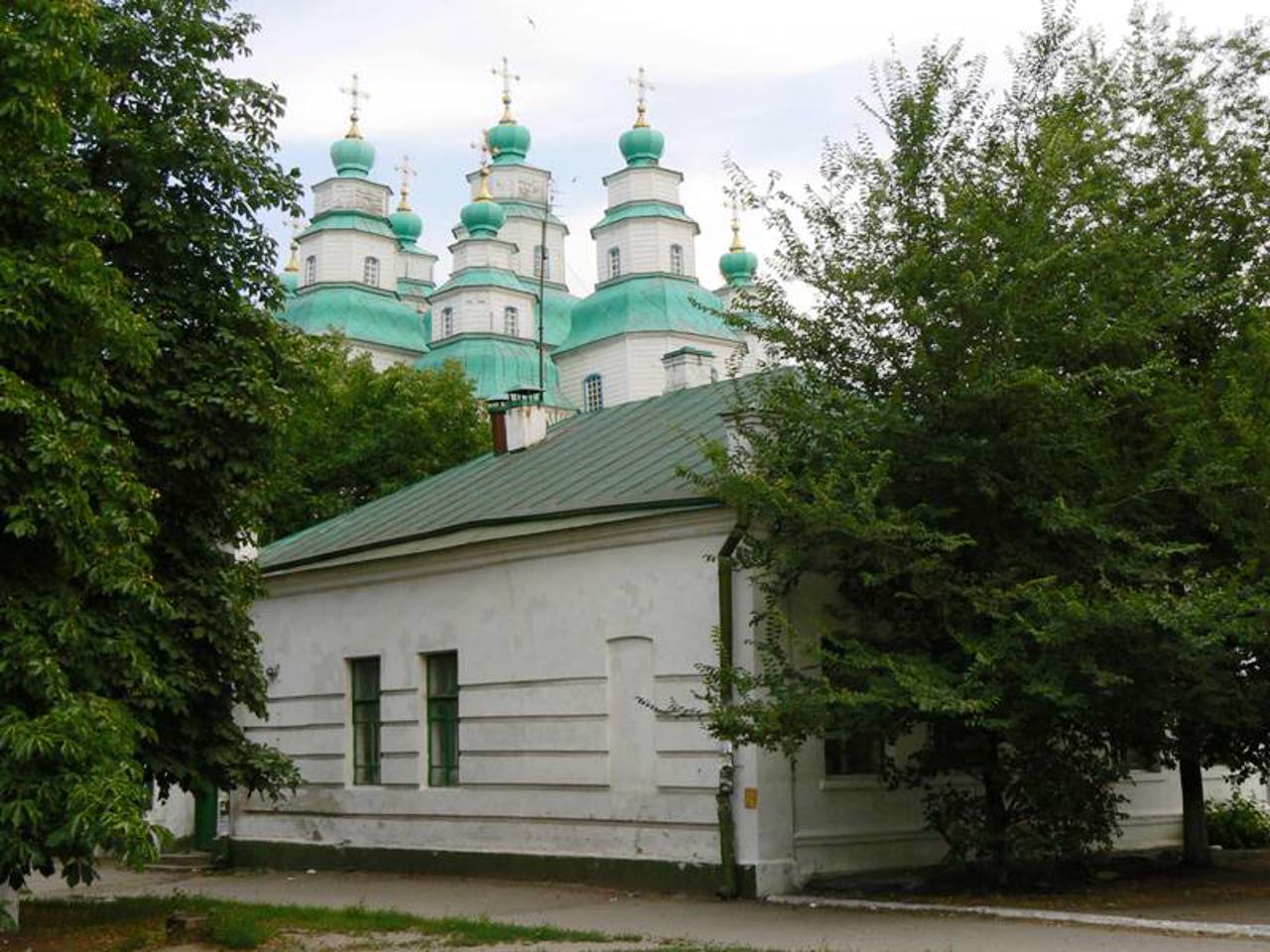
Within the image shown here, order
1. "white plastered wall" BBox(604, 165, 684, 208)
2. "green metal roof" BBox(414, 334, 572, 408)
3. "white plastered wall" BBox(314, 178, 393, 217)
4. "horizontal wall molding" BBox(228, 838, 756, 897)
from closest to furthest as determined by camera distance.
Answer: "horizontal wall molding" BBox(228, 838, 756, 897), "green metal roof" BBox(414, 334, 572, 408), "white plastered wall" BBox(604, 165, 684, 208), "white plastered wall" BBox(314, 178, 393, 217)

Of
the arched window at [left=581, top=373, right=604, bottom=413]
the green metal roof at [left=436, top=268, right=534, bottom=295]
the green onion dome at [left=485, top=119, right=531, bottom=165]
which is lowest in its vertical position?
the arched window at [left=581, top=373, right=604, bottom=413]

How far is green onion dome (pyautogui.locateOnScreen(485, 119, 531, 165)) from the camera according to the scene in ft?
233

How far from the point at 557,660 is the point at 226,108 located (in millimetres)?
6978

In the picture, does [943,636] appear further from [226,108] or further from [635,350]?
[635,350]

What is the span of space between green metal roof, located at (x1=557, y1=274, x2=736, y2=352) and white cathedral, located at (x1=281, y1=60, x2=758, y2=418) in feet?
0.18

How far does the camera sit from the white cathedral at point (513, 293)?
60656 mm

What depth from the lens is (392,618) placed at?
1950 centimetres

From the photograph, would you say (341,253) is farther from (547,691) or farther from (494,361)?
(547,691)

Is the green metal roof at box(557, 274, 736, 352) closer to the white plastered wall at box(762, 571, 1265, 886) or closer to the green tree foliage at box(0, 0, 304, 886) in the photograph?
the white plastered wall at box(762, 571, 1265, 886)

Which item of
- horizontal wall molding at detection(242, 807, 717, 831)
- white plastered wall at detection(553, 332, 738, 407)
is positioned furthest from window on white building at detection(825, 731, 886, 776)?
white plastered wall at detection(553, 332, 738, 407)

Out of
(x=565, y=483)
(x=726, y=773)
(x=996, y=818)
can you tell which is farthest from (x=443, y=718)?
(x=996, y=818)

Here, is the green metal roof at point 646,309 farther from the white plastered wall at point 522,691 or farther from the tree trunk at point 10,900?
the tree trunk at point 10,900

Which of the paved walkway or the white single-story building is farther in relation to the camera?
the white single-story building

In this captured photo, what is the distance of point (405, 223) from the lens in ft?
253
